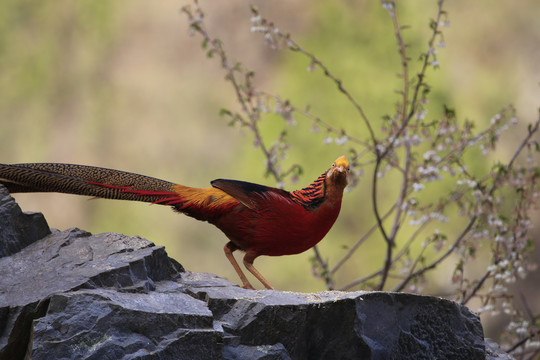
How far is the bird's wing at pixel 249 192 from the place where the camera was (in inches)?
134

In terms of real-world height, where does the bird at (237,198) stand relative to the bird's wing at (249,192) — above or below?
→ below

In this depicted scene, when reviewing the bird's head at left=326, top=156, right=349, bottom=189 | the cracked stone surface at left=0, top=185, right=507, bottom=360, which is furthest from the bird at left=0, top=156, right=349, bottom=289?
the cracked stone surface at left=0, top=185, right=507, bottom=360

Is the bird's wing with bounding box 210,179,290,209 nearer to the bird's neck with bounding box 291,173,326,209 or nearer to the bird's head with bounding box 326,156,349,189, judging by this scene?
the bird's neck with bounding box 291,173,326,209

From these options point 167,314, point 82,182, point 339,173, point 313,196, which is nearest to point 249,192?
point 313,196

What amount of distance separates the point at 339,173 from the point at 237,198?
1.56 feet

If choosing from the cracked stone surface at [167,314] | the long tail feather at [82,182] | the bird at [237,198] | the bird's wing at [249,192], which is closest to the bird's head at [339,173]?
the bird at [237,198]

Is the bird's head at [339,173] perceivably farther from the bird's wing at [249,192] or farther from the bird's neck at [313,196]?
the bird's wing at [249,192]

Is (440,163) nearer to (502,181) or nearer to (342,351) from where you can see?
(502,181)

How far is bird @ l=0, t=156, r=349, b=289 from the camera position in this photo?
3334 mm

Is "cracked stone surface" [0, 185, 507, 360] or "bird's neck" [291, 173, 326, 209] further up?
"bird's neck" [291, 173, 326, 209]

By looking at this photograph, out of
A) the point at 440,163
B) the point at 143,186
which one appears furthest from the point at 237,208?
the point at 440,163

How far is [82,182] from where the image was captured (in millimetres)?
3340

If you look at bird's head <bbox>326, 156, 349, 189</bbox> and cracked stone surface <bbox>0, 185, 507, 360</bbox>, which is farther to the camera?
bird's head <bbox>326, 156, 349, 189</bbox>

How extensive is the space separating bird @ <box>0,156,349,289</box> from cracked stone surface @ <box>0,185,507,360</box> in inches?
7.2
